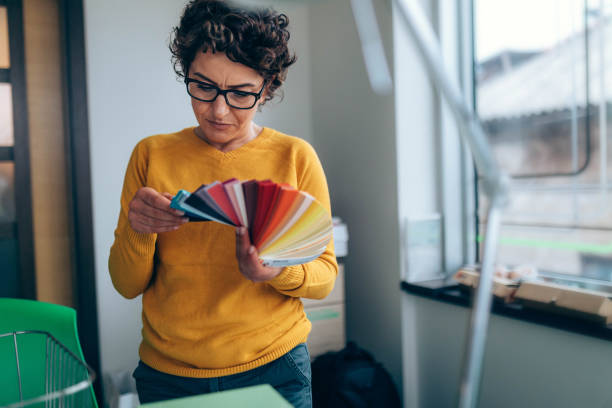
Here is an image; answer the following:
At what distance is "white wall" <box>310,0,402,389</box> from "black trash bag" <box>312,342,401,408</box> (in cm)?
15

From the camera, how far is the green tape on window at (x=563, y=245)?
1.51 m

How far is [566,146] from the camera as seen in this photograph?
1.62 metres

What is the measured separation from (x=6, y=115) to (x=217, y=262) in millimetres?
1500

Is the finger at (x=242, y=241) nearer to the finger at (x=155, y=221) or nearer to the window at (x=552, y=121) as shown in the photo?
the finger at (x=155, y=221)

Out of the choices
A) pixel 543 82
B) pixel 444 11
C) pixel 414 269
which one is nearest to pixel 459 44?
pixel 444 11

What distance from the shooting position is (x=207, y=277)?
0.99m

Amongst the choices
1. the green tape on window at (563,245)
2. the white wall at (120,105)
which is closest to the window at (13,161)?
the white wall at (120,105)

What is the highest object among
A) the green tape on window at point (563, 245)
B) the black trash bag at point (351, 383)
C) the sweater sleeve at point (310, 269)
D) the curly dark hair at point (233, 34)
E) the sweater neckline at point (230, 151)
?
the curly dark hair at point (233, 34)

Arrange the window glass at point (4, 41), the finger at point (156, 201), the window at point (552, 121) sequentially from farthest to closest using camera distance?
the window glass at point (4, 41), the window at point (552, 121), the finger at point (156, 201)

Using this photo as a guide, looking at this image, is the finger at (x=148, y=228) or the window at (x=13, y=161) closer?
→ the finger at (x=148, y=228)

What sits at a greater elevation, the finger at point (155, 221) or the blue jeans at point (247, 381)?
the finger at point (155, 221)

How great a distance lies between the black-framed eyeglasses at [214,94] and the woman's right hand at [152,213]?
0.24 m

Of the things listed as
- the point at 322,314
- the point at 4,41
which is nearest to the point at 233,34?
the point at 322,314

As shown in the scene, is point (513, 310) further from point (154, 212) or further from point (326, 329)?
point (154, 212)
